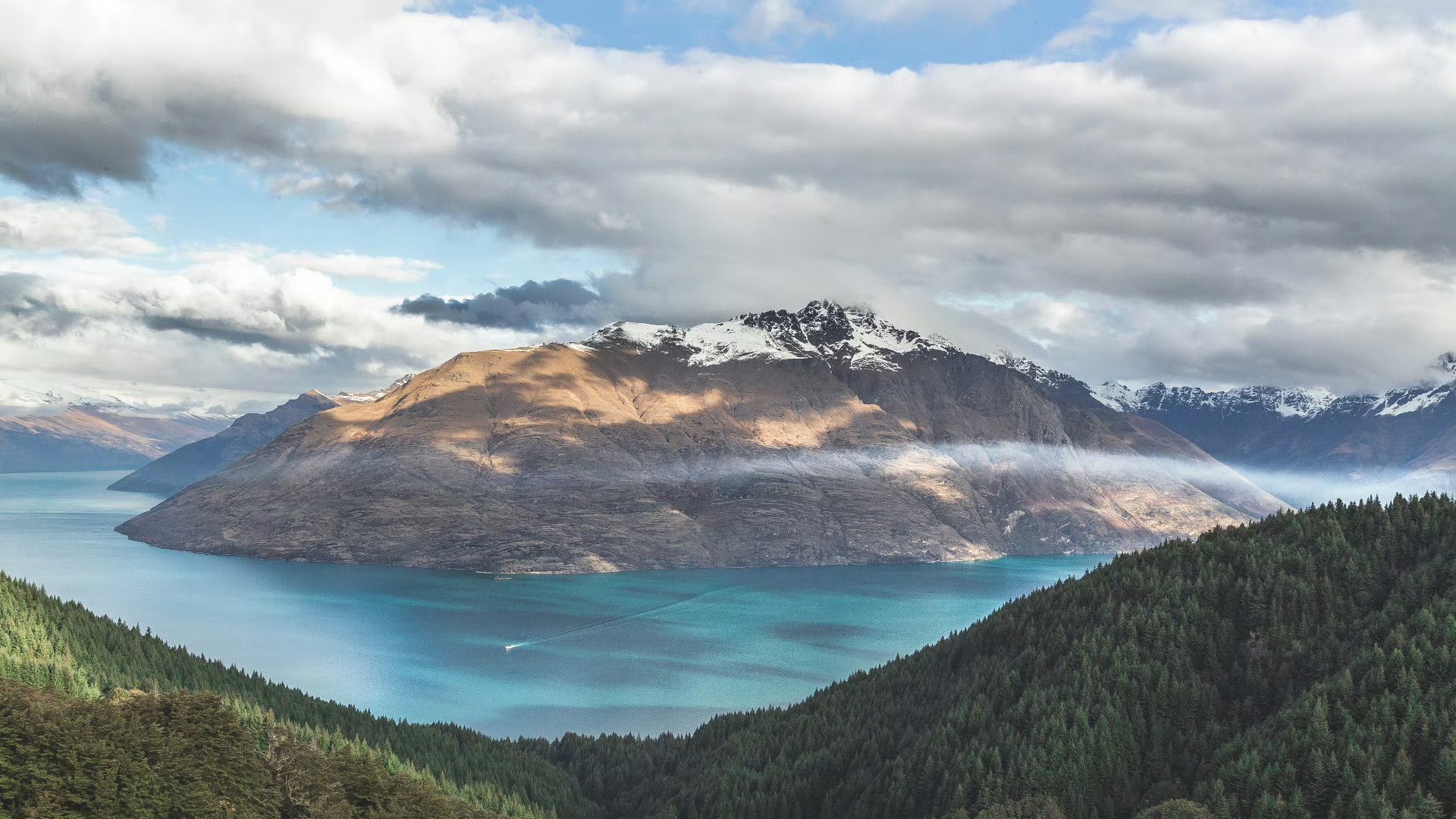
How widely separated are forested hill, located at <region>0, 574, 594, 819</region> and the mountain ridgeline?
38 cm

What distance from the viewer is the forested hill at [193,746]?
78312 mm

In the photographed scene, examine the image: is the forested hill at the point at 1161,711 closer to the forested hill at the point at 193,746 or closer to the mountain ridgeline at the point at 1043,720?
the mountain ridgeline at the point at 1043,720

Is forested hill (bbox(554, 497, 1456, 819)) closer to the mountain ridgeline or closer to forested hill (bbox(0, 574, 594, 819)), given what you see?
the mountain ridgeline

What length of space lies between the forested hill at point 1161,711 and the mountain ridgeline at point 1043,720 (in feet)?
1.01

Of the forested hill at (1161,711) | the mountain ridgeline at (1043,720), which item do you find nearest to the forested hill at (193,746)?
the mountain ridgeline at (1043,720)

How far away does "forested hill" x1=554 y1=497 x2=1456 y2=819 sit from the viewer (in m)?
95.9

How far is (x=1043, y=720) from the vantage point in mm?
118125

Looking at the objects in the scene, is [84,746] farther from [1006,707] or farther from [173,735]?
[1006,707]

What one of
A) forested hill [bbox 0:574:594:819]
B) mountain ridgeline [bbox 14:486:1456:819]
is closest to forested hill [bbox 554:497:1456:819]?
mountain ridgeline [bbox 14:486:1456:819]

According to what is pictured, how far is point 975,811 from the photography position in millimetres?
107750

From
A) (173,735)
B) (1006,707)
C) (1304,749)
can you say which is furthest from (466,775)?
(1304,749)

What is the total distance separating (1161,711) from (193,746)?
96618 millimetres

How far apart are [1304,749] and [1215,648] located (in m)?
28.5

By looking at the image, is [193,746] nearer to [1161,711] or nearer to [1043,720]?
[1043,720]
